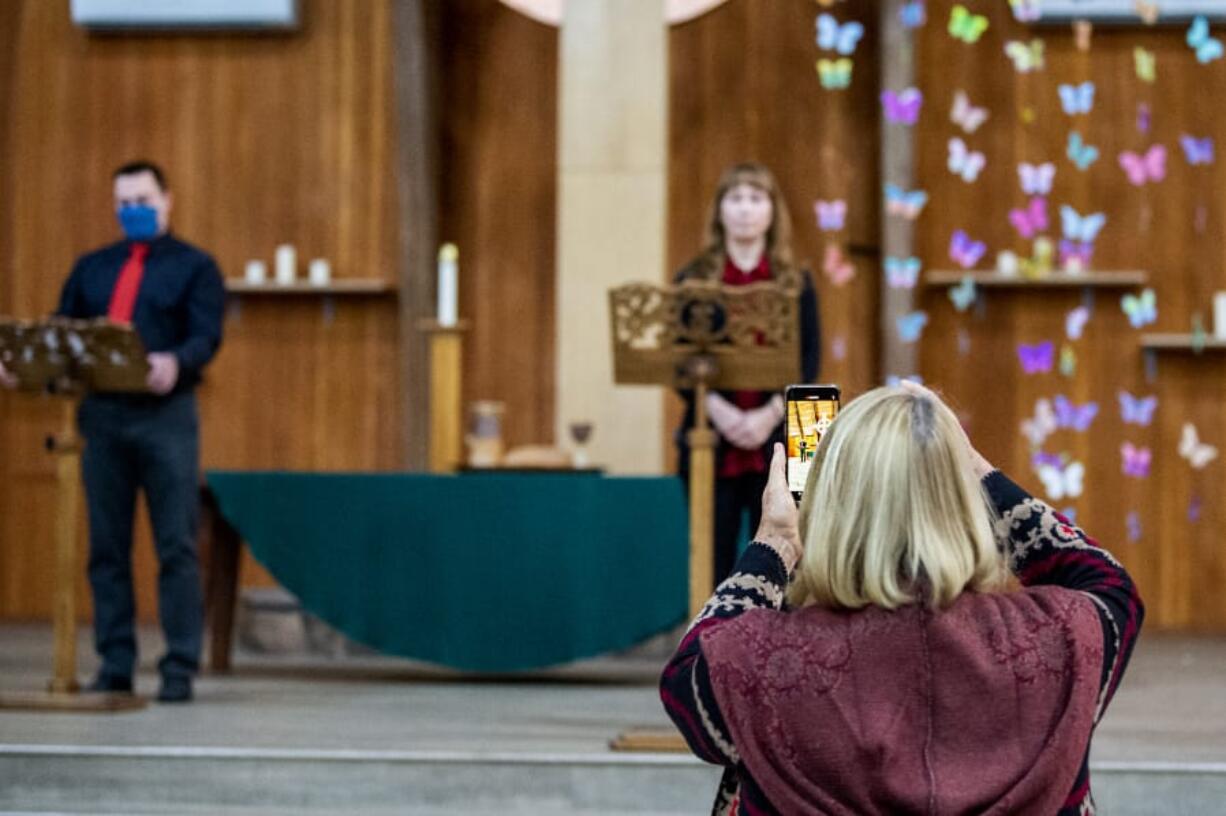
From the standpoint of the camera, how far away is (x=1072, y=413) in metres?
7.21

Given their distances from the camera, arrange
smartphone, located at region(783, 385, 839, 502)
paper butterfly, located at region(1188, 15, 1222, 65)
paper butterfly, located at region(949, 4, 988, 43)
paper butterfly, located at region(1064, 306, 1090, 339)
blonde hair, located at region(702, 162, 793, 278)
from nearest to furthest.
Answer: smartphone, located at region(783, 385, 839, 502) < blonde hair, located at region(702, 162, 793, 278) < paper butterfly, located at region(1188, 15, 1222, 65) < paper butterfly, located at region(949, 4, 988, 43) < paper butterfly, located at region(1064, 306, 1090, 339)

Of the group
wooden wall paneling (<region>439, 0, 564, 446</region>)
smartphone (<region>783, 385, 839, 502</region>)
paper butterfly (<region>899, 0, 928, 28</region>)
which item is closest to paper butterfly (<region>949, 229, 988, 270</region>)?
paper butterfly (<region>899, 0, 928, 28</region>)

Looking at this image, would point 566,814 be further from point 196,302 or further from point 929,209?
point 929,209

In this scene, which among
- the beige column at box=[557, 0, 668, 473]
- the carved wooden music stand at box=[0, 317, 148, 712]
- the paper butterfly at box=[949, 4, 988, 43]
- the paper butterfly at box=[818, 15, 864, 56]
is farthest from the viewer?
the paper butterfly at box=[949, 4, 988, 43]

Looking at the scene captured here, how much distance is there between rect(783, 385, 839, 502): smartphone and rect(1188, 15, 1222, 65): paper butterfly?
17.5 ft

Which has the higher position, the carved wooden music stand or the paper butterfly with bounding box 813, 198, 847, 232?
the paper butterfly with bounding box 813, 198, 847, 232

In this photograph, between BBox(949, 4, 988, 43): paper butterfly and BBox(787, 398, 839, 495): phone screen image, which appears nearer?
BBox(787, 398, 839, 495): phone screen image

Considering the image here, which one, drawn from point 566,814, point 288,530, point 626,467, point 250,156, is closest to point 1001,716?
point 566,814

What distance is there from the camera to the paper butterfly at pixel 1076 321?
23.4 feet

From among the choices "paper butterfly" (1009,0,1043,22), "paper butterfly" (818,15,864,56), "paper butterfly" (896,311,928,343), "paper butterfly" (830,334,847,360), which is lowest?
"paper butterfly" (830,334,847,360)

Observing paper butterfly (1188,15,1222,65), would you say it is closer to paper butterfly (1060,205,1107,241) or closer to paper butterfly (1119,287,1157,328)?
paper butterfly (1060,205,1107,241)

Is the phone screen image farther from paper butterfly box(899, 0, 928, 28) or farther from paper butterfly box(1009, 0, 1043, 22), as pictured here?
paper butterfly box(1009, 0, 1043, 22)

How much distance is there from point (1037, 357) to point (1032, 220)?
511 millimetres

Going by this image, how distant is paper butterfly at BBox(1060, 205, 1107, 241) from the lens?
716 centimetres
